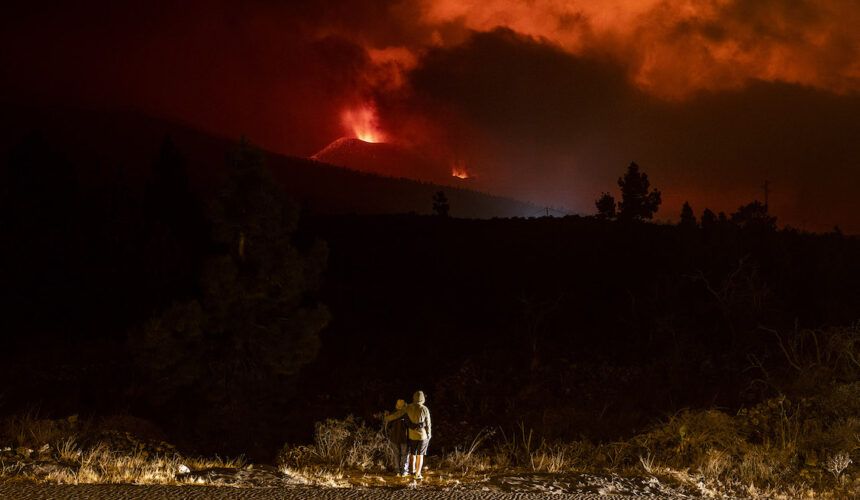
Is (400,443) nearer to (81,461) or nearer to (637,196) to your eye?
(81,461)

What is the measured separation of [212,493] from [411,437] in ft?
12.9

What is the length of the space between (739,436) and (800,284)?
24150mm

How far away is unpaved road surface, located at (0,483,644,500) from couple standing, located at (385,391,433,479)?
2.59 m

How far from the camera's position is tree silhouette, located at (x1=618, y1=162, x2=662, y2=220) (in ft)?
224

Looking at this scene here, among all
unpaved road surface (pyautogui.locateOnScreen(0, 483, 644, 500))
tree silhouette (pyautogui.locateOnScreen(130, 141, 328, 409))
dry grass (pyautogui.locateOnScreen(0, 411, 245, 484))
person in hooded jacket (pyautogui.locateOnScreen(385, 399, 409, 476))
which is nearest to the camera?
unpaved road surface (pyautogui.locateOnScreen(0, 483, 644, 500))

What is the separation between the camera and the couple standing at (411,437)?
9836mm

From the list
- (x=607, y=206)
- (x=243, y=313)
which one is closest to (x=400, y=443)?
(x=243, y=313)

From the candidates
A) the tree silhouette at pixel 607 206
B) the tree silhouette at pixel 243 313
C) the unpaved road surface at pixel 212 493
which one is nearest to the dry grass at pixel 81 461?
the unpaved road surface at pixel 212 493

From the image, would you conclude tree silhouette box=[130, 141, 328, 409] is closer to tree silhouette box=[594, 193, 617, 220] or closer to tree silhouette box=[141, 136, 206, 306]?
tree silhouette box=[141, 136, 206, 306]

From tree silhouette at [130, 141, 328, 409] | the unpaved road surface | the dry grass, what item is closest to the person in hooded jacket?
the dry grass

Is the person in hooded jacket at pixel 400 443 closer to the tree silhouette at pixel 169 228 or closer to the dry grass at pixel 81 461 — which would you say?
the dry grass at pixel 81 461

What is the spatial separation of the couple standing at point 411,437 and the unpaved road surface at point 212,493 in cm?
259

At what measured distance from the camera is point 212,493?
6555 mm

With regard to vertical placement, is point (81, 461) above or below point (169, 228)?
below
